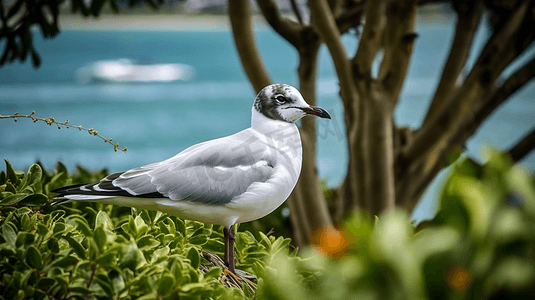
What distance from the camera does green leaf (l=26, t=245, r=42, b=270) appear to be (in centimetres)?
78

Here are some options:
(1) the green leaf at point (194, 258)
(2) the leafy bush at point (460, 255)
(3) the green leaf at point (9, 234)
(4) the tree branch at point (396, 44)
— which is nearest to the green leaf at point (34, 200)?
(3) the green leaf at point (9, 234)

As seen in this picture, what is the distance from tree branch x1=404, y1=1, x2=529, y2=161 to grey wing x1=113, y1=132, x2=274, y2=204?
122 centimetres

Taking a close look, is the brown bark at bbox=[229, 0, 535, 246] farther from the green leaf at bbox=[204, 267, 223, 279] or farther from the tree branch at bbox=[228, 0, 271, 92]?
the green leaf at bbox=[204, 267, 223, 279]

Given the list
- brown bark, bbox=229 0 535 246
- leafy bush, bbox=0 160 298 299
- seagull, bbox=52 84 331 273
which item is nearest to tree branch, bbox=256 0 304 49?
brown bark, bbox=229 0 535 246

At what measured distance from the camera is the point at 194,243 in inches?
42.0

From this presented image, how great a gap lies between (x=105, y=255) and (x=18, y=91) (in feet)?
35.5

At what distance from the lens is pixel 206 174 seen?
1020 millimetres

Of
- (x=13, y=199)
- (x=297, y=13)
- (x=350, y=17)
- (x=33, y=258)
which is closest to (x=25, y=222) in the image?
(x=13, y=199)

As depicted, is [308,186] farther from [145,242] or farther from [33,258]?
[33,258]

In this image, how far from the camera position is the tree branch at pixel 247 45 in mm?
1880

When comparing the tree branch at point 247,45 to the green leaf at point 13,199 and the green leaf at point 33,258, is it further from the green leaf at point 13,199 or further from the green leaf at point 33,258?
the green leaf at point 33,258

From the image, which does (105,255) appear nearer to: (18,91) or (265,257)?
(265,257)

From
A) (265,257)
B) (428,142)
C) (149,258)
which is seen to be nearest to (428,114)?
(428,142)

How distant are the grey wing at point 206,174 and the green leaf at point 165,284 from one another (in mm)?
255
